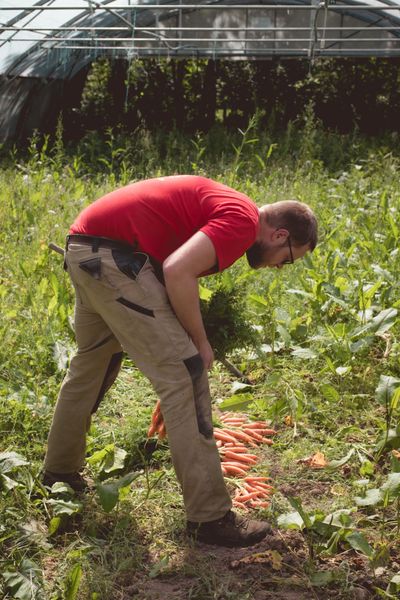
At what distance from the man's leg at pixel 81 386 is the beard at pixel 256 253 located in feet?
1.97

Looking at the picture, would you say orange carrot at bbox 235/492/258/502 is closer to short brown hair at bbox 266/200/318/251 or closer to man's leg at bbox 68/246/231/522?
man's leg at bbox 68/246/231/522

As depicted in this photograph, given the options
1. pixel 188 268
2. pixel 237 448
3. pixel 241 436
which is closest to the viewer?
pixel 188 268

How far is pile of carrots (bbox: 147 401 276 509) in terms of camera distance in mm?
3016

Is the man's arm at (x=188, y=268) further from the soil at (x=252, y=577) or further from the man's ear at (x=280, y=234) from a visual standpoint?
the soil at (x=252, y=577)

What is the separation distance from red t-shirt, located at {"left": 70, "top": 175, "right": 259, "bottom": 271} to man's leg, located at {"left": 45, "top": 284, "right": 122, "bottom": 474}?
0.34 m

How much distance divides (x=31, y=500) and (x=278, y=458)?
1118mm

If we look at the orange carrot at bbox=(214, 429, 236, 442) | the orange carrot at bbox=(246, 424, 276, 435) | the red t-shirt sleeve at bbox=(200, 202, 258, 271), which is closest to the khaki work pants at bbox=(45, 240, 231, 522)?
the red t-shirt sleeve at bbox=(200, 202, 258, 271)

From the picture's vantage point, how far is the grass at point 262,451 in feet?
8.20

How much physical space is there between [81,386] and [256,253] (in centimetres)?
85

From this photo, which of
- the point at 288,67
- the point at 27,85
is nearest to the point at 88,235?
the point at 27,85

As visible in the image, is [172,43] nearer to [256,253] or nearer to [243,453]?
[243,453]

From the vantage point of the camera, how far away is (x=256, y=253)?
2.64m

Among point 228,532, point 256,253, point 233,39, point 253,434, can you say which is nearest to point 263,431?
point 253,434

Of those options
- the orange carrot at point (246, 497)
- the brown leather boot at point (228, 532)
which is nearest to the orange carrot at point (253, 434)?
the orange carrot at point (246, 497)
